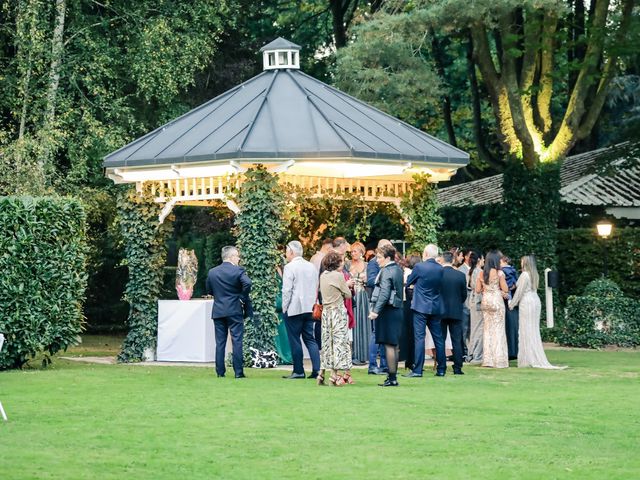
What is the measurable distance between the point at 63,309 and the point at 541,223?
12593mm

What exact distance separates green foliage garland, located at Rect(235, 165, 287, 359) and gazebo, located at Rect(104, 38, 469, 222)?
0.33 meters

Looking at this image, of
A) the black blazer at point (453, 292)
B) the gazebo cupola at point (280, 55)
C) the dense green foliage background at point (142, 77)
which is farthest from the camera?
the dense green foliage background at point (142, 77)

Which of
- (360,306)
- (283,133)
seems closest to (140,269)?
(283,133)

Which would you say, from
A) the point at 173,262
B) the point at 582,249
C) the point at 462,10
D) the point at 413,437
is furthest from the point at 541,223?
the point at 173,262

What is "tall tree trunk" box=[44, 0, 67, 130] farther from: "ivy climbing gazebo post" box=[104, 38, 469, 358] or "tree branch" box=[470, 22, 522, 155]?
"tree branch" box=[470, 22, 522, 155]

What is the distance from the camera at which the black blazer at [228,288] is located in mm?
17828

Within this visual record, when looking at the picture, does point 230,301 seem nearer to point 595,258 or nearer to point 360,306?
point 360,306

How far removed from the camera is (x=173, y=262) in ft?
165

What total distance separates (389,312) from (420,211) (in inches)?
257

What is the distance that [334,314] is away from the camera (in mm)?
16531

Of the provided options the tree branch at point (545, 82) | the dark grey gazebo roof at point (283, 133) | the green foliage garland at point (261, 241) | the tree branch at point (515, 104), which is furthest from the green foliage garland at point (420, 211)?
the tree branch at point (545, 82)

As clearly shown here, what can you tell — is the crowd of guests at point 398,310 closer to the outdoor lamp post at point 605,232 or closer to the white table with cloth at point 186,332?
the white table with cloth at point 186,332

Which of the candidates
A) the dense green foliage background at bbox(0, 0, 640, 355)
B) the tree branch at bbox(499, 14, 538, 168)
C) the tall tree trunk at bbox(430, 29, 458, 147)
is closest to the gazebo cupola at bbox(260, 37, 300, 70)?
the dense green foliage background at bbox(0, 0, 640, 355)

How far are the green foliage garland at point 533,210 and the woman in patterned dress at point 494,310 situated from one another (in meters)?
8.64
